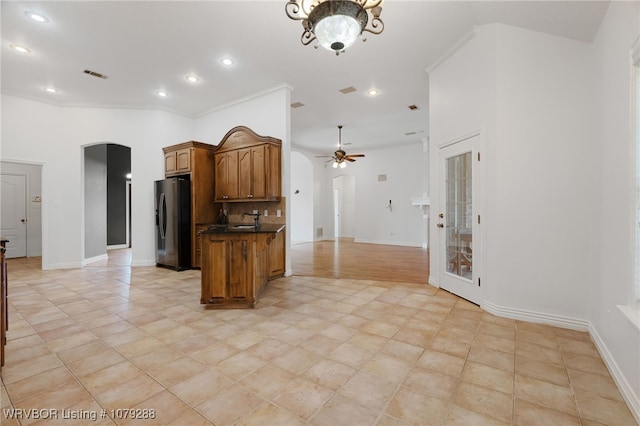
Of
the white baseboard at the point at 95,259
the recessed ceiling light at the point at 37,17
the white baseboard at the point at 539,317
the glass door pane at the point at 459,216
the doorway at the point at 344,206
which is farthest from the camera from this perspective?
the doorway at the point at 344,206

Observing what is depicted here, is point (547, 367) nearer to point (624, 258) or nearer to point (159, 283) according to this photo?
point (624, 258)

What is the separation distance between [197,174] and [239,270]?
9.32 feet

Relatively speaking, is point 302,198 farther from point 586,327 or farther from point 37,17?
point 586,327

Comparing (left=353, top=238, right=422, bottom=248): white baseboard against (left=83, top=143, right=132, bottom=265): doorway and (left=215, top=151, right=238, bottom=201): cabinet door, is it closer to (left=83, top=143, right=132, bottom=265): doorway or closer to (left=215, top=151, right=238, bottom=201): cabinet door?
(left=215, top=151, right=238, bottom=201): cabinet door

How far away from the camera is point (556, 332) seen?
269 cm

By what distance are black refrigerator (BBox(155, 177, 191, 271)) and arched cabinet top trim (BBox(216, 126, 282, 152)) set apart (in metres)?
1.04

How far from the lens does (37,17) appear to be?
3191 mm

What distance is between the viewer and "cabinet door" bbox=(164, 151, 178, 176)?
18.5 feet

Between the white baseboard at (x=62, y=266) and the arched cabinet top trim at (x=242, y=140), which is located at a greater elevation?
the arched cabinet top trim at (x=242, y=140)

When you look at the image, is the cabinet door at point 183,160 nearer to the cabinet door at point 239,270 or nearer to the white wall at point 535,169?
the cabinet door at point 239,270

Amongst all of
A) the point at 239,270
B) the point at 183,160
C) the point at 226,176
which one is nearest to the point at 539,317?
the point at 239,270

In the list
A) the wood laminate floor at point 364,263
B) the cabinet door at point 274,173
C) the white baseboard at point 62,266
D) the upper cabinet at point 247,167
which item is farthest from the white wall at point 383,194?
the white baseboard at point 62,266

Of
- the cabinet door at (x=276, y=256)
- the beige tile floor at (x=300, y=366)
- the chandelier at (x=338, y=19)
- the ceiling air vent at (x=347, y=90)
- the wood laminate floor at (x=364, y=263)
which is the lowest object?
the beige tile floor at (x=300, y=366)

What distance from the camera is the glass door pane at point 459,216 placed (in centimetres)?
356
